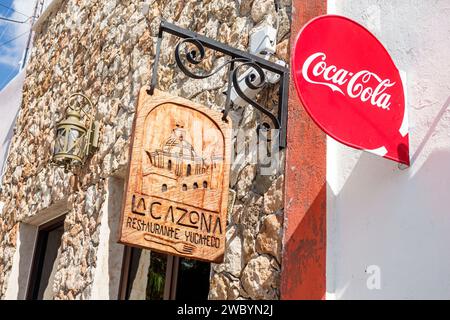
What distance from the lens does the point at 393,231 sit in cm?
287

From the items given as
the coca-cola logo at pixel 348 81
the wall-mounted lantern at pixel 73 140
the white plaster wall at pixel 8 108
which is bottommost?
the coca-cola logo at pixel 348 81

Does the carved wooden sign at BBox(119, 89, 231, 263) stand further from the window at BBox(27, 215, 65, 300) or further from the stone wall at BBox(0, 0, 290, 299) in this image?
the window at BBox(27, 215, 65, 300)

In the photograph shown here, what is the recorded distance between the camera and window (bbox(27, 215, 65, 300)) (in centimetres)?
607

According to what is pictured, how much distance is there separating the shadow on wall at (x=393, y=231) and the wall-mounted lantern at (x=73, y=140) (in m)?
2.81

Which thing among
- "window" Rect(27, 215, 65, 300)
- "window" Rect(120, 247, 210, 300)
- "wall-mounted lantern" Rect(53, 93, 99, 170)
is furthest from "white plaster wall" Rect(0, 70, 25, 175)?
"window" Rect(120, 247, 210, 300)

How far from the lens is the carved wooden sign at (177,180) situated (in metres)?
2.58

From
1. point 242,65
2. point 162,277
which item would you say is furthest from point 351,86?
point 162,277

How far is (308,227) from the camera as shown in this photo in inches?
124

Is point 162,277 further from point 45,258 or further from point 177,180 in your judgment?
point 45,258

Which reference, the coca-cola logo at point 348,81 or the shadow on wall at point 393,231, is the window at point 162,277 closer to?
the shadow on wall at point 393,231

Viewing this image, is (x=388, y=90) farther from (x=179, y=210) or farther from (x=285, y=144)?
(x=179, y=210)

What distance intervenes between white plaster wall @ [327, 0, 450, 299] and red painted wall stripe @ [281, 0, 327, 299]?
0.22ft

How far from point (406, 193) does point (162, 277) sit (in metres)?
2.10

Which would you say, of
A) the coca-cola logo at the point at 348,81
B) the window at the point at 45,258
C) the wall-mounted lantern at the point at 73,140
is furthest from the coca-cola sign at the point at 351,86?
the window at the point at 45,258
